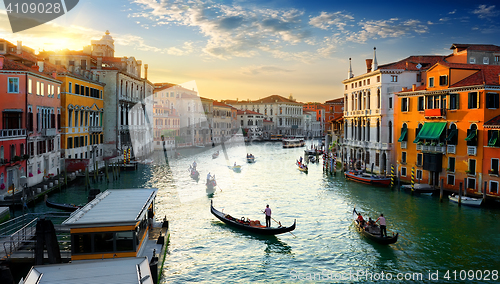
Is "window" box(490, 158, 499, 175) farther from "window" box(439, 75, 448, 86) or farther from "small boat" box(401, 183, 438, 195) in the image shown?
"window" box(439, 75, 448, 86)

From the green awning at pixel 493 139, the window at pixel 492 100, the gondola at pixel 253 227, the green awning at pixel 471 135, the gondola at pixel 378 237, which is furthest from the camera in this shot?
the green awning at pixel 471 135

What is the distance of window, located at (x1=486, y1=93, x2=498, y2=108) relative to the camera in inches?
835

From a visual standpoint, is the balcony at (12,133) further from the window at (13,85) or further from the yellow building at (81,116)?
the yellow building at (81,116)

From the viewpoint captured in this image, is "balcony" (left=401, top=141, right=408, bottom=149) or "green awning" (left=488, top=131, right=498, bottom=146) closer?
"green awning" (left=488, top=131, right=498, bottom=146)

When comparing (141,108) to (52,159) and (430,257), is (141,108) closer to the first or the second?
(52,159)

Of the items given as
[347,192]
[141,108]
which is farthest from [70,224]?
[141,108]

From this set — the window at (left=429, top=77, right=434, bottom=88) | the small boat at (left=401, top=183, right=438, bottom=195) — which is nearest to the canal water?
the small boat at (left=401, top=183, right=438, bottom=195)

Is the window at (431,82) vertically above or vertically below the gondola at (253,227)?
above

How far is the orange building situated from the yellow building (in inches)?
973

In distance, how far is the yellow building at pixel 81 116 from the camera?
29266 mm

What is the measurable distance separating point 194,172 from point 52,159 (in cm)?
1015

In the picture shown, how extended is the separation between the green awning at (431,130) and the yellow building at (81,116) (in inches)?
1001

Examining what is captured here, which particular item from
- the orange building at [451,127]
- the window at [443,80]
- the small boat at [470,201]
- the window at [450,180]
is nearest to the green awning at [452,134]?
the orange building at [451,127]

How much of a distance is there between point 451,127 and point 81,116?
1092 inches
